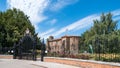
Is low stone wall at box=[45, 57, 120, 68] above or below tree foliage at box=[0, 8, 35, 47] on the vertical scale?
below

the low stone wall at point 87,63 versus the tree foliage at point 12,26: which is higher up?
the tree foliage at point 12,26

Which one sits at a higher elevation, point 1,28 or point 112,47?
point 1,28

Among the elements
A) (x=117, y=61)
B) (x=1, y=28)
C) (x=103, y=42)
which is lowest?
(x=117, y=61)

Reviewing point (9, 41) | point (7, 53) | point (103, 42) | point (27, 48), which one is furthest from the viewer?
point (9, 41)

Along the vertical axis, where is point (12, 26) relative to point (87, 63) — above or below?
above

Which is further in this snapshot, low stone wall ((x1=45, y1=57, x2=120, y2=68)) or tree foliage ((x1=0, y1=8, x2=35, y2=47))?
tree foliage ((x1=0, y1=8, x2=35, y2=47))

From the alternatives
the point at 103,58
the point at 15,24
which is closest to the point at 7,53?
the point at 15,24

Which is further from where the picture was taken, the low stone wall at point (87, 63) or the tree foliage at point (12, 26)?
the tree foliage at point (12, 26)

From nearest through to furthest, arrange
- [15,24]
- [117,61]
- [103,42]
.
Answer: [117,61] → [103,42] → [15,24]

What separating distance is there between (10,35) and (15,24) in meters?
3.50

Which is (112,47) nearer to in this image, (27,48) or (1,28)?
(27,48)

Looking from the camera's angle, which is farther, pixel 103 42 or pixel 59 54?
pixel 59 54

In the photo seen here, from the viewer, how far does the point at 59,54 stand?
1417 inches

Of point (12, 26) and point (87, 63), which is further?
point (12, 26)
